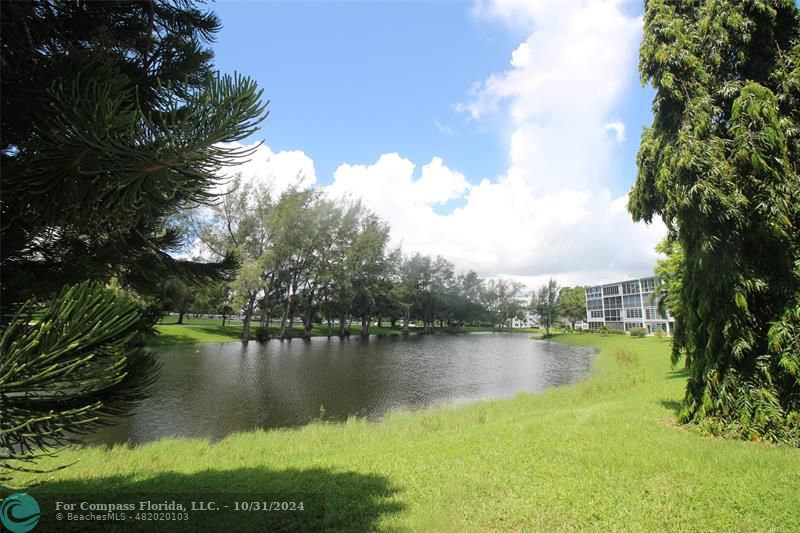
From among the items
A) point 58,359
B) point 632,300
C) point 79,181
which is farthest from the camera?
point 632,300

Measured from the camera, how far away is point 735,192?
6867 mm

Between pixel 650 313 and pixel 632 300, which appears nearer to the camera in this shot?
pixel 650 313

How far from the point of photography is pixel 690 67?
773cm

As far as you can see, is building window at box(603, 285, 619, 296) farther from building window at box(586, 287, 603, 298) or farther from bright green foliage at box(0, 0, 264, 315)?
bright green foliage at box(0, 0, 264, 315)

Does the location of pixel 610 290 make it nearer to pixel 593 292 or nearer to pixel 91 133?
pixel 593 292

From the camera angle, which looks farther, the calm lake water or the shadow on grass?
the calm lake water

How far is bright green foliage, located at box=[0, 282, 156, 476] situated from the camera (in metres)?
1.40

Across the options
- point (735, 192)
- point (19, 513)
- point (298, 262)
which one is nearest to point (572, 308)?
point (298, 262)

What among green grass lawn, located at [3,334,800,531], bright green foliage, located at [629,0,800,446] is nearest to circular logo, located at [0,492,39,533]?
green grass lawn, located at [3,334,800,531]

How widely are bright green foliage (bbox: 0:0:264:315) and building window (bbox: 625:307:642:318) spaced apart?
83.1 meters

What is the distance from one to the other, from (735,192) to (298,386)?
16671 mm

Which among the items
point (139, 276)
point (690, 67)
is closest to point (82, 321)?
point (139, 276)

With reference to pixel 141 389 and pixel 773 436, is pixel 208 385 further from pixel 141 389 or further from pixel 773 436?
pixel 773 436

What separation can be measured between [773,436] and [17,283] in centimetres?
1027
